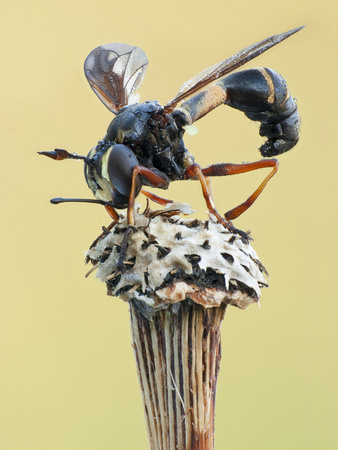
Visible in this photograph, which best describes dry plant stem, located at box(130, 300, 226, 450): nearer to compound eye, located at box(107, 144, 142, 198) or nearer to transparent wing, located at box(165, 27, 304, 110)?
compound eye, located at box(107, 144, 142, 198)

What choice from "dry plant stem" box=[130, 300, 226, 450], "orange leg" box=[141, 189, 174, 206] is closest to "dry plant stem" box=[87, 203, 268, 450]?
"dry plant stem" box=[130, 300, 226, 450]

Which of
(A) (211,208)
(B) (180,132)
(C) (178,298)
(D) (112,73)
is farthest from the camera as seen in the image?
(D) (112,73)

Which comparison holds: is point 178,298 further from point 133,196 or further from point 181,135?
point 181,135

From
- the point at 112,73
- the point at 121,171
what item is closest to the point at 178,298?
the point at 121,171

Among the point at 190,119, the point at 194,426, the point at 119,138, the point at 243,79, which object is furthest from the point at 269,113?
the point at 194,426

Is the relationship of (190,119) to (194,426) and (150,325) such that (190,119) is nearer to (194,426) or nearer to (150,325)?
(150,325)

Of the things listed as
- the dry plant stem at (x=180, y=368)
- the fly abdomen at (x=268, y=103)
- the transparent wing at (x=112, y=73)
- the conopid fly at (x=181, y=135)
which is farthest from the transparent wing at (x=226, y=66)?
the dry plant stem at (x=180, y=368)

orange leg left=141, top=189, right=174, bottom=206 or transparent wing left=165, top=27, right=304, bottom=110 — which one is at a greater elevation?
transparent wing left=165, top=27, right=304, bottom=110

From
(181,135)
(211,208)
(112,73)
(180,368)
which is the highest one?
(112,73)
